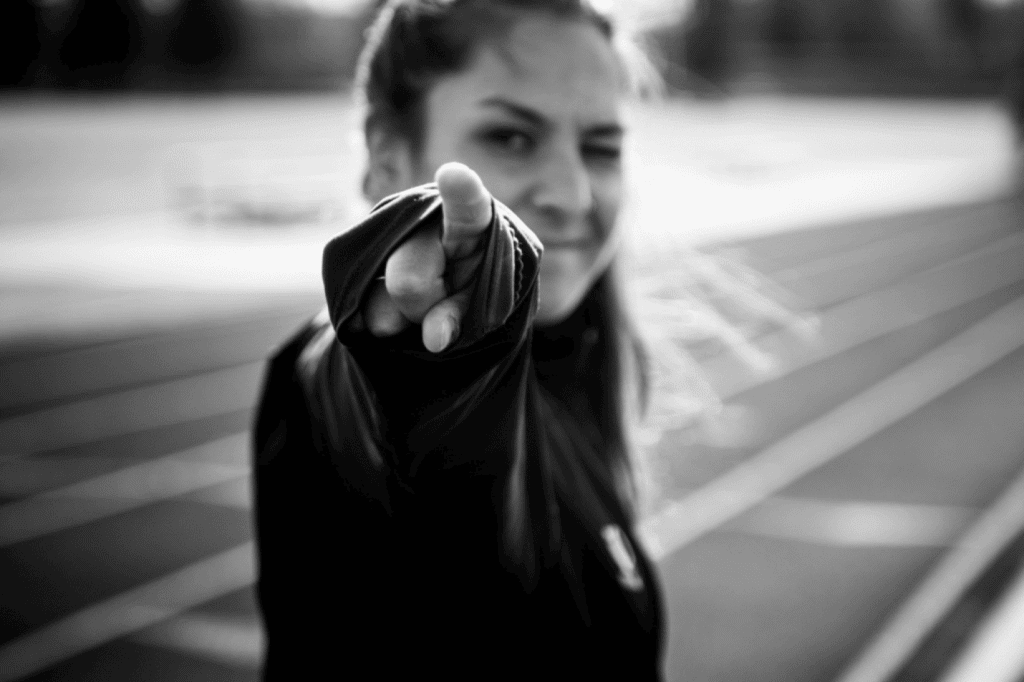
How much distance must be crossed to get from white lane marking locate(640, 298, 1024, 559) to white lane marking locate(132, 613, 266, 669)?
1.46 m

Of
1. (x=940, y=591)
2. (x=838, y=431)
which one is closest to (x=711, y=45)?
(x=838, y=431)

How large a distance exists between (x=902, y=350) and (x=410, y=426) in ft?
27.5

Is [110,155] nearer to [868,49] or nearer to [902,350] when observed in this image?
[902,350]

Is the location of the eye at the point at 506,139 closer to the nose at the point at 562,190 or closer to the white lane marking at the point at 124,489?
the nose at the point at 562,190

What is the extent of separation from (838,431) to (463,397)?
6.02 meters

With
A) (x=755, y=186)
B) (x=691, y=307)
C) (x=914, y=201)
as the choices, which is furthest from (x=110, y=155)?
(x=691, y=307)

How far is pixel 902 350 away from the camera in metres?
8.59

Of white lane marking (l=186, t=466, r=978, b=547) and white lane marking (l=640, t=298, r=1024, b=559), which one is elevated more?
white lane marking (l=186, t=466, r=978, b=547)

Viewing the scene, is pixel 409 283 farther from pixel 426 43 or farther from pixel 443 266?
pixel 426 43

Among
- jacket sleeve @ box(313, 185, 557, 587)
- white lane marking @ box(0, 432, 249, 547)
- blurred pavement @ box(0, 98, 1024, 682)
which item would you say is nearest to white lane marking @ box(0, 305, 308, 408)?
blurred pavement @ box(0, 98, 1024, 682)

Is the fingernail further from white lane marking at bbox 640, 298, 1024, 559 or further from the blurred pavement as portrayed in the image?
white lane marking at bbox 640, 298, 1024, 559

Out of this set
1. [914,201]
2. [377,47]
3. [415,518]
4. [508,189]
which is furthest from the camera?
[914,201]

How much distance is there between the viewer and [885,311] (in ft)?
33.8

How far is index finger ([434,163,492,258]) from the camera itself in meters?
0.66
